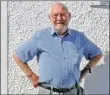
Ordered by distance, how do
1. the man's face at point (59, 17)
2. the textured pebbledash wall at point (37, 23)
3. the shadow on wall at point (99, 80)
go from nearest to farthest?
the man's face at point (59, 17)
the textured pebbledash wall at point (37, 23)
the shadow on wall at point (99, 80)

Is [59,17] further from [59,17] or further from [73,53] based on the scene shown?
[73,53]

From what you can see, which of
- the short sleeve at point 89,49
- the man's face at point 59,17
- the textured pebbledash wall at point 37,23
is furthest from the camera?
the textured pebbledash wall at point 37,23

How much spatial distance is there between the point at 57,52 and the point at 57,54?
2cm

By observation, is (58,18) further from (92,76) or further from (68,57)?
(92,76)

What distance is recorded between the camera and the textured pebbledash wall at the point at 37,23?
4.40 metres

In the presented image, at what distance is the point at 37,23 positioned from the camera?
4.42m

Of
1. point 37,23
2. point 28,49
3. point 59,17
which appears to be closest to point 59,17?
point 59,17

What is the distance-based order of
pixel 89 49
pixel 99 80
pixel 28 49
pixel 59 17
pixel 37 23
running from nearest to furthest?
pixel 59 17, pixel 28 49, pixel 89 49, pixel 37 23, pixel 99 80

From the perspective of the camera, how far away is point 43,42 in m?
3.53

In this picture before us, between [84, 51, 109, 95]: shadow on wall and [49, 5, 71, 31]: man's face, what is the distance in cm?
118

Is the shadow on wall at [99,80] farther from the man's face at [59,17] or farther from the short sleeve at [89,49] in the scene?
the man's face at [59,17]

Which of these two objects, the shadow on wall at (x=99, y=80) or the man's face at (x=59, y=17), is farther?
the shadow on wall at (x=99, y=80)

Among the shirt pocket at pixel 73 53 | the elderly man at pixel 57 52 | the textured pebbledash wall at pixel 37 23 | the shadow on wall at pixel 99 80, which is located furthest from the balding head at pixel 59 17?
the shadow on wall at pixel 99 80

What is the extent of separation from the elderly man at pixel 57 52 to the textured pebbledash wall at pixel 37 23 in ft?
2.68
